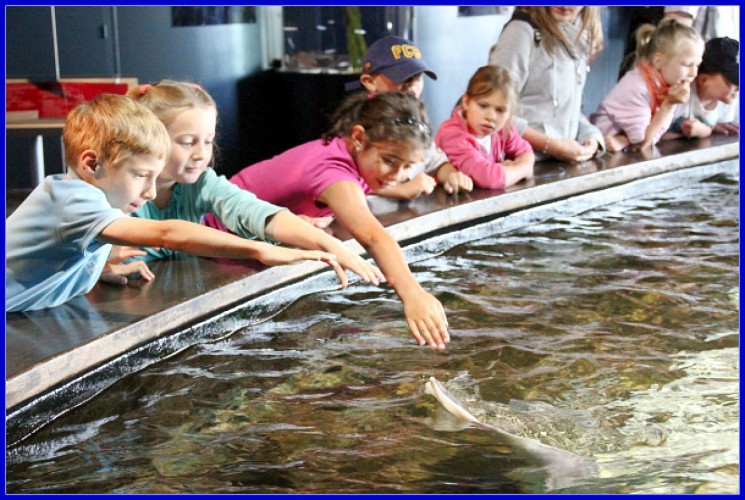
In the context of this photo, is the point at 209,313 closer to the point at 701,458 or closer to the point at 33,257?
the point at 33,257

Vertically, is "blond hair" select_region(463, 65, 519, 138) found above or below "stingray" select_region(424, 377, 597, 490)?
above

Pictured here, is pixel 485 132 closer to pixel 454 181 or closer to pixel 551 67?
pixel 454 181

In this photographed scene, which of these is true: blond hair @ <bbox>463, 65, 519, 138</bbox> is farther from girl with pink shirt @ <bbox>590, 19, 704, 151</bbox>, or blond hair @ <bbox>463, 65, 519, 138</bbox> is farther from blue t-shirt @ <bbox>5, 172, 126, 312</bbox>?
blue t-shirt @ <bbox>5, 172, 126, 312</bbox>

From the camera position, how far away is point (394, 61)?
18.4 feet

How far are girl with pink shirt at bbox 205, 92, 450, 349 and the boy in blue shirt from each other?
0.50 metres

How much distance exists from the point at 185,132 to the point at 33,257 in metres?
0.78

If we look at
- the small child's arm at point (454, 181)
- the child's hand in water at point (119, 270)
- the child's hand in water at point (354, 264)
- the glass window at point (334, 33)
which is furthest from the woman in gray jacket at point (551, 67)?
the child's hand in water at point (354, 264)

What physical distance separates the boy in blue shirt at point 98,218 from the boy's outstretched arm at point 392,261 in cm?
31

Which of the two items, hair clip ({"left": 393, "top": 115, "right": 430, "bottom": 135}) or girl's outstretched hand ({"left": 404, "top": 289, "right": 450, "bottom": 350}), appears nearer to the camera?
girl's outstretched hand ({"left": 404, "top": 289, "right": 450, "bottom": 350})

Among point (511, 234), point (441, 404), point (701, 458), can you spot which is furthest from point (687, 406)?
point (511, 234)

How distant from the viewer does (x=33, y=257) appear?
3447mm

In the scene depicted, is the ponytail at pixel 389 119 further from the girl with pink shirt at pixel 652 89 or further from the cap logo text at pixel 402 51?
the girl with pink shirt at pixel 652 89

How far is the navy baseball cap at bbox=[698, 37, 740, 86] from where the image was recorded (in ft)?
26.0

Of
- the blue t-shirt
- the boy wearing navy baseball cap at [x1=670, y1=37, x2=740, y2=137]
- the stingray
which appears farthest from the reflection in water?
the boy wearing navy baseball cap at [x1=670, y1=37, x2=740, y2=137]
